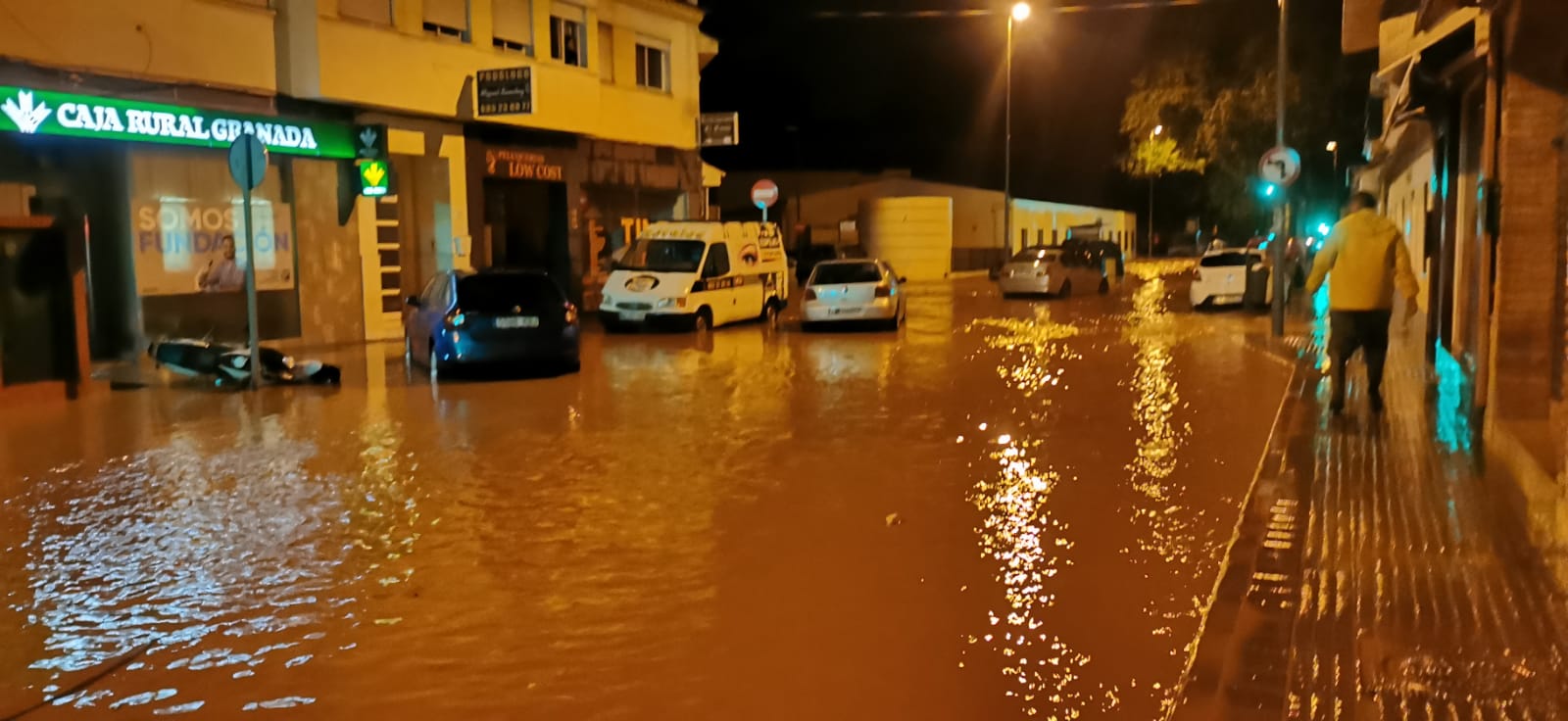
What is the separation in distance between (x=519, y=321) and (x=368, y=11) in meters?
7.44

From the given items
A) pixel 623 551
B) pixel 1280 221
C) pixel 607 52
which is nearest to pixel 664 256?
pixel 607 52

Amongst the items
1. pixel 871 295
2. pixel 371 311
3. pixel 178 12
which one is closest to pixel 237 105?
pixel 178 12

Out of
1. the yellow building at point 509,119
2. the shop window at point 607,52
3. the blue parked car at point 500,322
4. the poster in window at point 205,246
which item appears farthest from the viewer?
the shop window at point 607,52

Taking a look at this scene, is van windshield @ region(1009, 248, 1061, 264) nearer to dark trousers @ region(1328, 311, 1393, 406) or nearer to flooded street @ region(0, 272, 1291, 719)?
flooded street @ region(0, 272, 1291, 719)

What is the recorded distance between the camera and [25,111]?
50.5ft

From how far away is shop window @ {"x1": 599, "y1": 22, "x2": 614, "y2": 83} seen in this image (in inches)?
1049

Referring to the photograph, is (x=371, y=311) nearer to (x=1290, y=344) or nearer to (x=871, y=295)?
(x=871, y=295)

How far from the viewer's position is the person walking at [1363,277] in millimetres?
10242

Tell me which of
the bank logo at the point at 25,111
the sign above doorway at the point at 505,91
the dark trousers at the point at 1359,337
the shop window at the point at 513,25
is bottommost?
the dark trousers at the point at 1359,337

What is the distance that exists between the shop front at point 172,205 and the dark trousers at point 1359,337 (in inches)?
504

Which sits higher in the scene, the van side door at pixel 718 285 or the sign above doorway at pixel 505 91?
the sign above doorway at pixel 505 91

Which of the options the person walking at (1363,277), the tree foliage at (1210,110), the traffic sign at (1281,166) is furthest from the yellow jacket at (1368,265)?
the tree foliage at (1210,110)

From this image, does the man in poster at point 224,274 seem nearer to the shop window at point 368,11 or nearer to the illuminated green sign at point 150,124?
the illuminated green sign at point 150,124

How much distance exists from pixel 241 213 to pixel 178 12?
3.28 meters
